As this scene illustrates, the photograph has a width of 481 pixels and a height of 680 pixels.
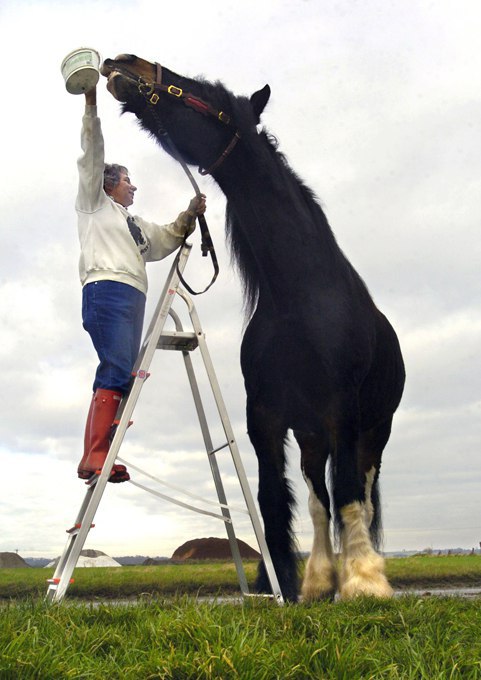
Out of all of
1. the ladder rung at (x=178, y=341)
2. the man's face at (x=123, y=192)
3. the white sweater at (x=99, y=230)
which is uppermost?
the man's face at (x=123, y=192)

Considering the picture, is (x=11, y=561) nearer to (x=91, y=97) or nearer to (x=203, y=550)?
(x=203, y=550)

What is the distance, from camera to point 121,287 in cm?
435

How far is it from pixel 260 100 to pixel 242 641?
346 cm

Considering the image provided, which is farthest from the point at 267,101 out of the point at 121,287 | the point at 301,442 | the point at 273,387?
the point at 301,442

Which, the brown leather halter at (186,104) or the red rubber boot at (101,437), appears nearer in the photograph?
the red rubber boot at (101,437)

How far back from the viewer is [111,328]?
14.0 feet

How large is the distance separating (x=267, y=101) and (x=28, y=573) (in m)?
6.21

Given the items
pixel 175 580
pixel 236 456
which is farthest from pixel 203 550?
pixel 236 456

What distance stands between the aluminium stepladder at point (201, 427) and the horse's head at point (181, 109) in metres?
0.65

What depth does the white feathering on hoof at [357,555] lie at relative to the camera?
4.42 m

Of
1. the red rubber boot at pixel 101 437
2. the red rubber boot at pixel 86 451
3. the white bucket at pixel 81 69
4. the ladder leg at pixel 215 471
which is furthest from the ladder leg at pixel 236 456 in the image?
the white bucket at pixel 81 69

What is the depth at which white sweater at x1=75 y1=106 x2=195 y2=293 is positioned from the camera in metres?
4.29

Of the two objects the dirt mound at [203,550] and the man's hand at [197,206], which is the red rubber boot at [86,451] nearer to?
the man's hand at [197,206]

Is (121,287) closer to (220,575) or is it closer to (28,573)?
(220,575)
